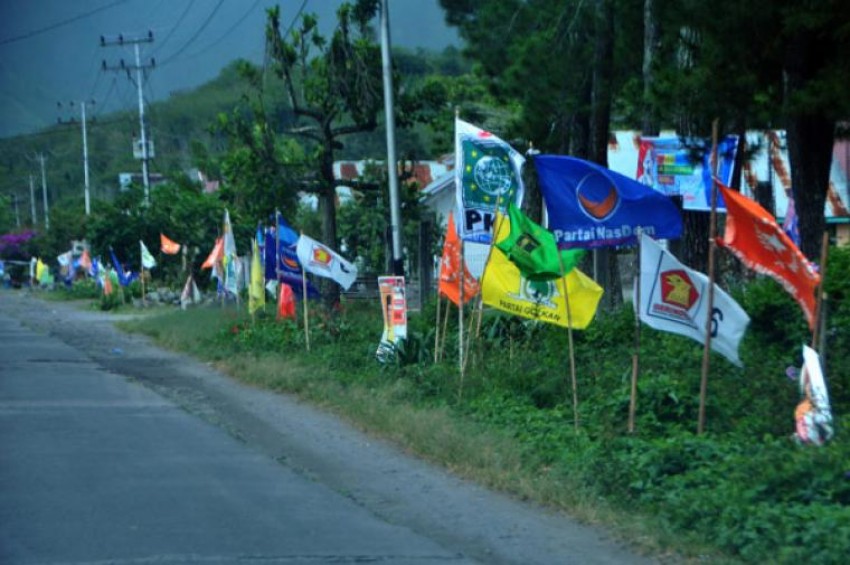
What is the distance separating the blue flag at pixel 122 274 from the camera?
4480 centimetres

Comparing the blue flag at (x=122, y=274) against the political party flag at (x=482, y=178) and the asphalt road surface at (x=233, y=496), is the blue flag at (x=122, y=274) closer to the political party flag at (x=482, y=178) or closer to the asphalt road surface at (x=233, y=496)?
the asphalt road surface at (x=233, y=496)

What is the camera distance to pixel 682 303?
11492mm

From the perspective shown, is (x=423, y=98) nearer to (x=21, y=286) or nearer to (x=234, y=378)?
(x=234, y=378)

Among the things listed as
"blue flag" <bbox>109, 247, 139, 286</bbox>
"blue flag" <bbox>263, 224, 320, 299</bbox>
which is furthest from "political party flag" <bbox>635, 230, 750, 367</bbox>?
"blue flag" <bbox>109, 247, 139, 286</bbox>

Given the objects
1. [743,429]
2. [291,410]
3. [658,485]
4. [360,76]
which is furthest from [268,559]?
[360,76]

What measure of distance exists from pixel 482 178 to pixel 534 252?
2640 mm

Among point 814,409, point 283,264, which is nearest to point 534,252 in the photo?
point 814,409

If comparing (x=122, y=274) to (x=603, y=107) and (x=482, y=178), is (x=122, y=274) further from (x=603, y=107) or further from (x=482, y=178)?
(x=482, y=178)

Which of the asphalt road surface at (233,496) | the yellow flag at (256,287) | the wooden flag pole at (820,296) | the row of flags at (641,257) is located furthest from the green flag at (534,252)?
the yellow flag at (256,287)

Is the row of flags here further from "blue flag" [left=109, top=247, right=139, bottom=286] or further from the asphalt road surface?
"blue flag" [left=109, top=247, right=139, bottom=286]

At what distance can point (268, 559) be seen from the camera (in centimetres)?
786

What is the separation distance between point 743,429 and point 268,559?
17.1 ft

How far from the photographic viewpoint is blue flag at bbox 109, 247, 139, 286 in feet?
147

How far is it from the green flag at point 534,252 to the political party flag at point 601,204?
1.90 feet
